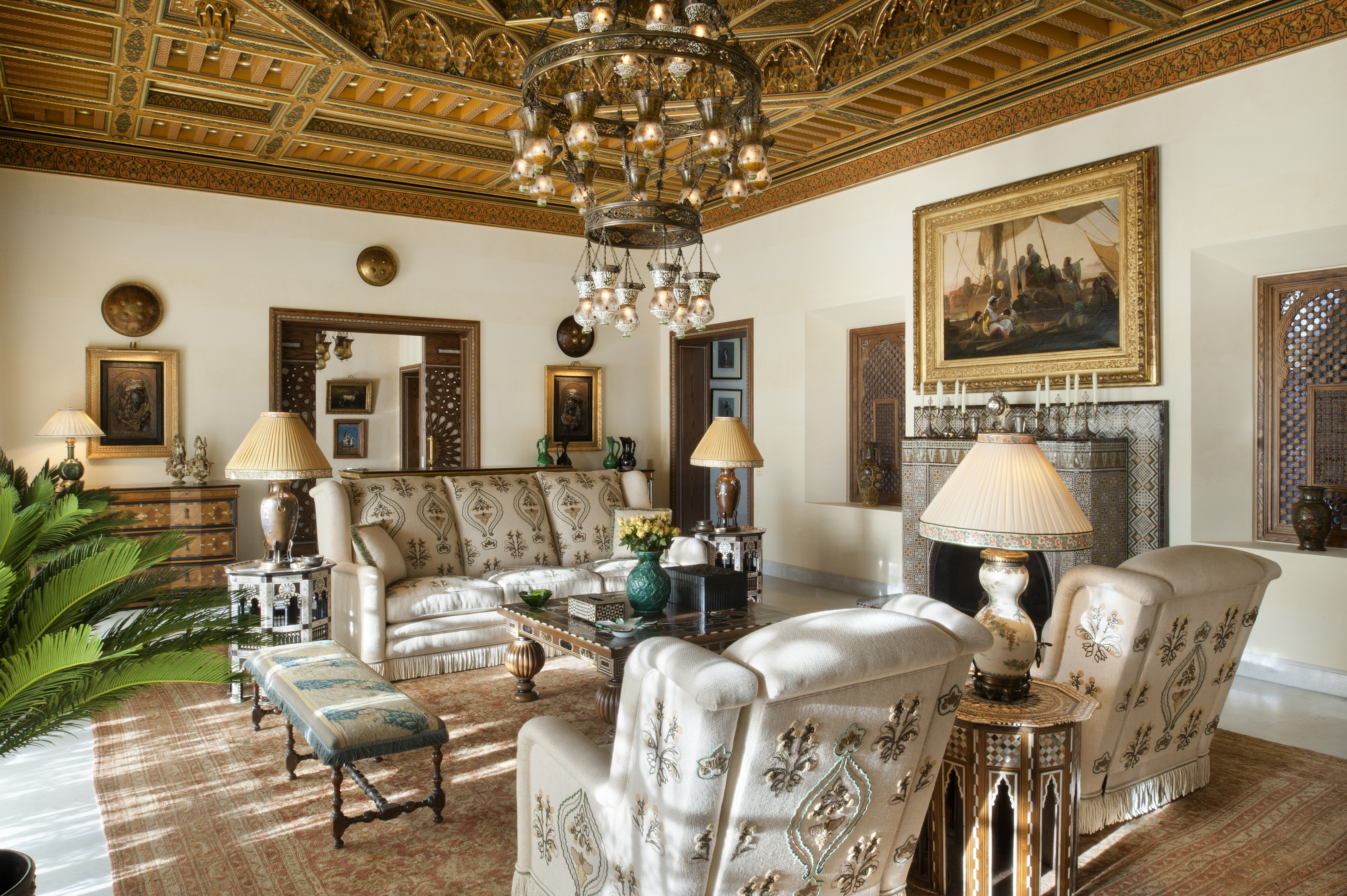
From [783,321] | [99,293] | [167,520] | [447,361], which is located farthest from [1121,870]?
[99,293]

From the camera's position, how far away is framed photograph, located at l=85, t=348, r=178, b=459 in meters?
6.92

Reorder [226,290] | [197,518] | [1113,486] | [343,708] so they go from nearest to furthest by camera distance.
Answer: [343,708], [1113,486], [197,518], [226,290]

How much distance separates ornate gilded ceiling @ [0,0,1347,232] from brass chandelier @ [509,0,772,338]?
1.01m

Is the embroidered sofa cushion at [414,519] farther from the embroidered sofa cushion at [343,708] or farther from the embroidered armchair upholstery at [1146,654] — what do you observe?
the embroidered armchair upholstery at [1146,654]

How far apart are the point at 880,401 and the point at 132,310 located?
255 inches

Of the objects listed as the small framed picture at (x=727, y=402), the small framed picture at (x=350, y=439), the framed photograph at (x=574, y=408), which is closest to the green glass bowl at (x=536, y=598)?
the framed photograph at (x=574, y=408)

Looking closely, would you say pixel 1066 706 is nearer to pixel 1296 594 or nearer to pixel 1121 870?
pixel 1121 870

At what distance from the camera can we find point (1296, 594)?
4.74 meters

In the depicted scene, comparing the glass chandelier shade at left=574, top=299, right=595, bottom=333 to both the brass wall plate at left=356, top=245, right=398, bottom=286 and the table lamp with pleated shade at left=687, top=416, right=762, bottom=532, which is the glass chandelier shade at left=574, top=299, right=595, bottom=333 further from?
the brass wall plate at left=356, top=245, right=398, bottom=286

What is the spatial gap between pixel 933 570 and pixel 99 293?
6.98 metres

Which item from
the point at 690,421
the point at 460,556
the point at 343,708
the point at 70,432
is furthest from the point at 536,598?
the point at 690,421

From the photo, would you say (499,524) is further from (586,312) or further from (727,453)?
(586,312)

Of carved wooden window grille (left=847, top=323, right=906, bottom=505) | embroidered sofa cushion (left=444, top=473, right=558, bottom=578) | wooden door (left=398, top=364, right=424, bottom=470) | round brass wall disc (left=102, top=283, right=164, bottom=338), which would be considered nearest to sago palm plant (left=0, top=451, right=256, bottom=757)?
embroidered sofa cushion (left=444, top=473, right=558, bottom=578)

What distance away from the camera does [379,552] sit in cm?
512
